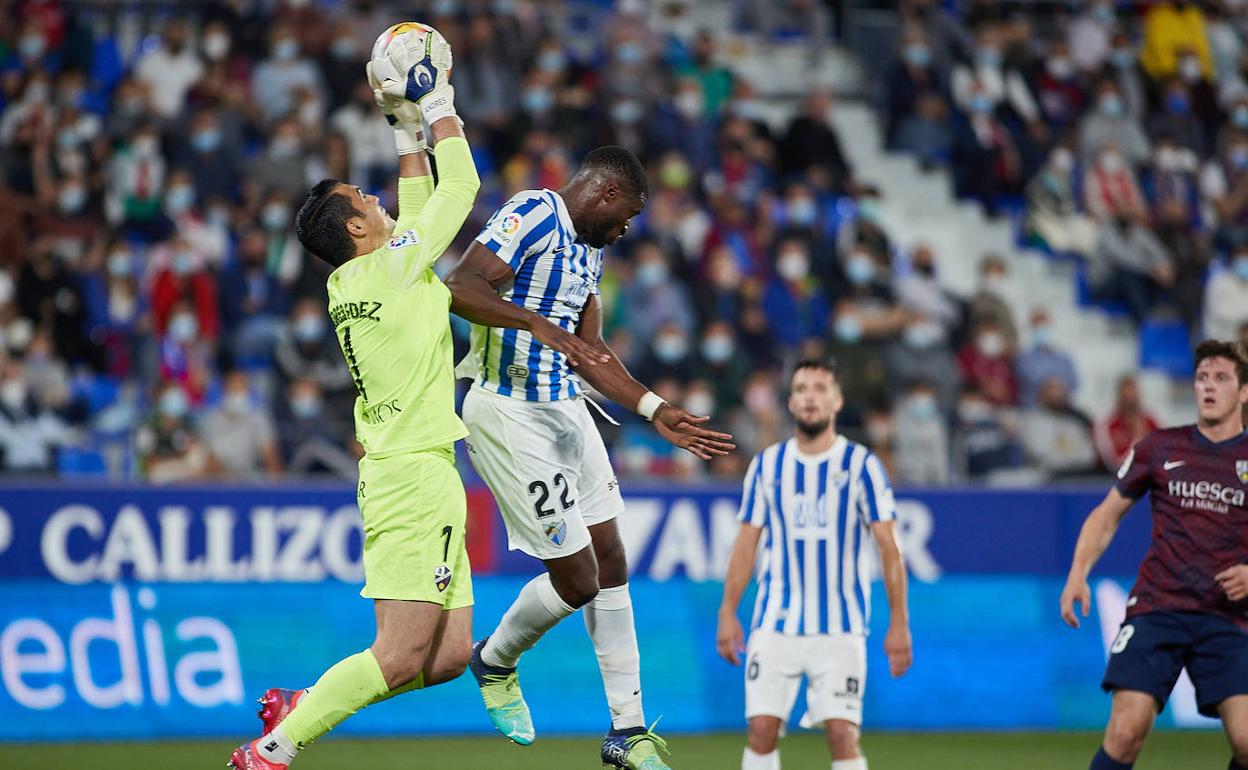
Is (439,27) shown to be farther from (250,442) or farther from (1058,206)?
(1058,206)

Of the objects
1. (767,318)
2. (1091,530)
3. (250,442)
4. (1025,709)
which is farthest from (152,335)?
(1091,530)

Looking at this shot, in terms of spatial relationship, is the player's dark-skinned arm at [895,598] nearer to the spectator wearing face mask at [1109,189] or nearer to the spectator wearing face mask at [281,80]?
the spectator wearing face mask at [281,80]

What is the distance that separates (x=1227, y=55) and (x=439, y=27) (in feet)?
33.1

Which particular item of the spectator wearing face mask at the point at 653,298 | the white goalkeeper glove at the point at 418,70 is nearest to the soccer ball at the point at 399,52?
the white goalkeeper glove at the point at 418,70

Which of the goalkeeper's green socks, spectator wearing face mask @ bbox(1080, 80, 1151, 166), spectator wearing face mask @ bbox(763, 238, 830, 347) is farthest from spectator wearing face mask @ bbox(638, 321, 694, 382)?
the goalkeeper's green socks

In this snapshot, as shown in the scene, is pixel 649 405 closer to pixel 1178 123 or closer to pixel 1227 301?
pixel 1227 301

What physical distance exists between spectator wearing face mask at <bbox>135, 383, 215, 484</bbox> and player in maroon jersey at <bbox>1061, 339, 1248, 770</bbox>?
846 cm

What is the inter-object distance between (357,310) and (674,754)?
4.72 metres

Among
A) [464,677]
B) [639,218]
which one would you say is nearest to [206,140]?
[639,218]

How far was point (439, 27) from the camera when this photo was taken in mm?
18516

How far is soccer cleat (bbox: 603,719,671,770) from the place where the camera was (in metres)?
7.95

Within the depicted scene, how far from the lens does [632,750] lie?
7.98 m

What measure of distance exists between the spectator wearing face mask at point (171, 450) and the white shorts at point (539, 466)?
665 cm

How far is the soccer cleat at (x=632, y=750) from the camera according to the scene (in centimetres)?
795
